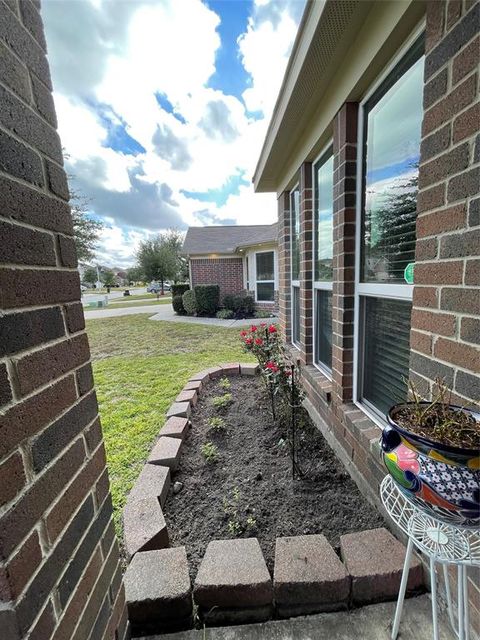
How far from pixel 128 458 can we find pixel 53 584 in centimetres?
194

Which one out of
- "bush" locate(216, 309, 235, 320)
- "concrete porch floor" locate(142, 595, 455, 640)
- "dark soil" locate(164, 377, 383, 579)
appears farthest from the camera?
"bush" locate(216, 309, 235, 320)

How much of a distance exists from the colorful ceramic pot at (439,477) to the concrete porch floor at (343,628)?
829 mm

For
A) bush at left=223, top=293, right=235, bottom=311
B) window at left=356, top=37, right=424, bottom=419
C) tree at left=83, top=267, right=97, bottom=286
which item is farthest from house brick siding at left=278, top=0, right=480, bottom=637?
tree at left=83, top=267, right=97, bottom=286

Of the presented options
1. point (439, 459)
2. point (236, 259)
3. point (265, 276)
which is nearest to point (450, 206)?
point (439, 459)

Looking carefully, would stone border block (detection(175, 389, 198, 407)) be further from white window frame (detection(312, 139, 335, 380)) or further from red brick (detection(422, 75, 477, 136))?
red brick (detection(422, 75, 477, 136))

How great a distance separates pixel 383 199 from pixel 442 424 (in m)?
1.48

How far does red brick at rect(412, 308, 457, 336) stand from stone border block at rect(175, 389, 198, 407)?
2.57 m

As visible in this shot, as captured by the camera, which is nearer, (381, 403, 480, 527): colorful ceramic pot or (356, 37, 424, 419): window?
(381, 403, 480, 527): colorful ceramic pot

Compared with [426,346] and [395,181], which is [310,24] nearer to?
[395,181]

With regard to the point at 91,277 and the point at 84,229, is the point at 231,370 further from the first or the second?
the point at 91,277

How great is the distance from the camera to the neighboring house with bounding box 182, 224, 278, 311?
36.9 feet

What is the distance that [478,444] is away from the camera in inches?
32.7

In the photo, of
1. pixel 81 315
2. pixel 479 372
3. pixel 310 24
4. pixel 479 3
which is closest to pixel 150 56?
pixel 310 24

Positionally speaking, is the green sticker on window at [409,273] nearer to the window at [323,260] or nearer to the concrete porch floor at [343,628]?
the window at [323,260]
